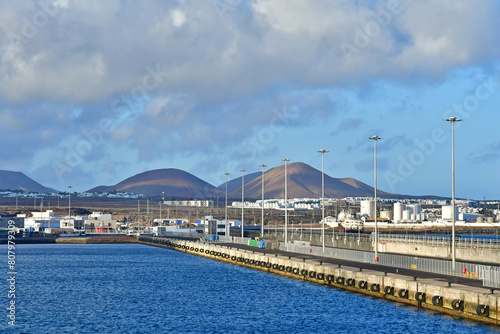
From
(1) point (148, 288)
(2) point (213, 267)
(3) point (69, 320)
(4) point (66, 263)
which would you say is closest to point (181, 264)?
(2) point (213, 267)

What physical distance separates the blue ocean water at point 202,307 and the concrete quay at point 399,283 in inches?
36.1

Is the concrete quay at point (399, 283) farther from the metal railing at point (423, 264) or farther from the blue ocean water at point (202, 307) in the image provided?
the metal railing at point (423, 264)

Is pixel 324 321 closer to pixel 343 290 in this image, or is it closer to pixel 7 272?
pixel 343 290

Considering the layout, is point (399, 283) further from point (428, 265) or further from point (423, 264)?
point (423, 264)

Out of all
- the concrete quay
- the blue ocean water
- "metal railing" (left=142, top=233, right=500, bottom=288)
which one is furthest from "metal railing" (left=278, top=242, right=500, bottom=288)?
the blue ocean water

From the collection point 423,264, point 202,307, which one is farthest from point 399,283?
point 202,307

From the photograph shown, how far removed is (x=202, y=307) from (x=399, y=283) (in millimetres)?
17697

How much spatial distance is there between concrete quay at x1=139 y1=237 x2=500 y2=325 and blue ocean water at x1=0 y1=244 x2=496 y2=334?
0.92m

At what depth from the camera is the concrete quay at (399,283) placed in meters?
48.4

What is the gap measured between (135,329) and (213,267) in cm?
5476

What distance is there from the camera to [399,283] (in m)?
59.3

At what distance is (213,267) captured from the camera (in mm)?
107688

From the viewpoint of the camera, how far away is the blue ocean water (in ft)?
172

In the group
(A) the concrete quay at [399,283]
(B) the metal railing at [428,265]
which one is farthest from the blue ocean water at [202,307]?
(B) the metal railing at [428,265]
